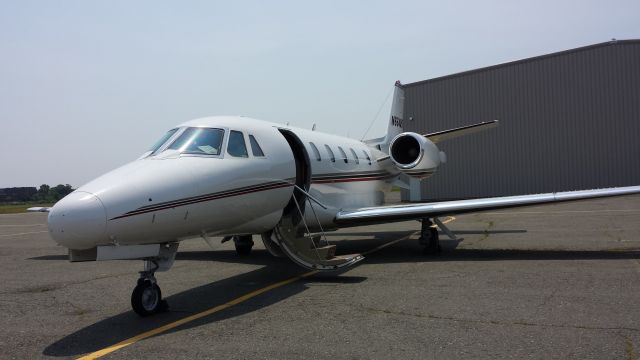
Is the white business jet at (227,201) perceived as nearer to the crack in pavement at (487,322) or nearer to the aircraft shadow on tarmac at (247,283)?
the aircraft shadow on tarmac at (247,283)

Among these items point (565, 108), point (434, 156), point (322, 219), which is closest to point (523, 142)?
point (565, 108)

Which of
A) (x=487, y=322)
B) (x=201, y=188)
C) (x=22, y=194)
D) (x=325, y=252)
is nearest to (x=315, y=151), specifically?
(x=325, y=252)

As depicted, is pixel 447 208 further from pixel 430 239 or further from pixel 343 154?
pixel 343 154

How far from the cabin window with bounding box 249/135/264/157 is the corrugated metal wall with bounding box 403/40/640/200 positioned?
25.9 meters

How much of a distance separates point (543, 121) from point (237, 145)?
26938 mm

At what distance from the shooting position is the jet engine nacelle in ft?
45.7

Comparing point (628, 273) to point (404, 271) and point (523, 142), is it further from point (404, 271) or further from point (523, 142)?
point (523, 142)

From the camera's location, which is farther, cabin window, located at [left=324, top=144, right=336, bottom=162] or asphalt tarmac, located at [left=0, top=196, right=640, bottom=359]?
cabin window, located at [left=324, top=144, right=336, bottom=162]

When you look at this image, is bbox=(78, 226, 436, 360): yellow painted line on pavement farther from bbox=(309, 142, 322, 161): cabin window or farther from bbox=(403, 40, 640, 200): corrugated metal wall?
bbox=(403, 40, 640, 200): corrugated metal wall

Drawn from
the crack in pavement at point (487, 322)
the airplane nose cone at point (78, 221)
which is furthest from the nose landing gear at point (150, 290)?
the crack in pavement at point (487, 322)

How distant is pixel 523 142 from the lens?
31.4 metres

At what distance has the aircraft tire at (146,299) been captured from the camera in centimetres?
644

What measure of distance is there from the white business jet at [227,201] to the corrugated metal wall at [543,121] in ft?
68.3

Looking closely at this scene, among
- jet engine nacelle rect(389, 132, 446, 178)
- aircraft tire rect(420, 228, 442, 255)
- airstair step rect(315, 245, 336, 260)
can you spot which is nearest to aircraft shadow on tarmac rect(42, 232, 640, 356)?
aircraft tire rect(420, 228, 442, 255)
